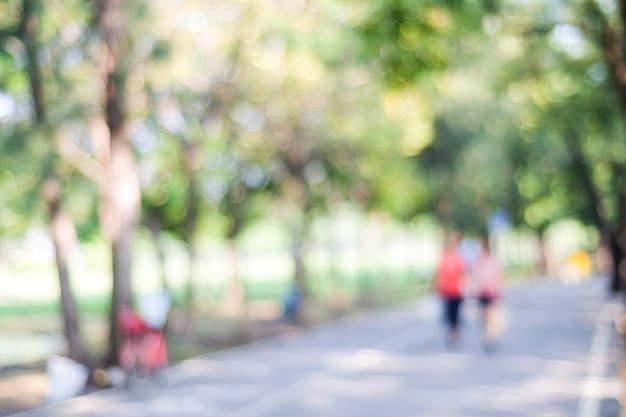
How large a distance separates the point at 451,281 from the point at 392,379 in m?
4.27

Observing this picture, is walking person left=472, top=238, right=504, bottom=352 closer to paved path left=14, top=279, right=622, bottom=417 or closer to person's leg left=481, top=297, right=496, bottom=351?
person's leg left=481, top=297, right=496, bottom=351

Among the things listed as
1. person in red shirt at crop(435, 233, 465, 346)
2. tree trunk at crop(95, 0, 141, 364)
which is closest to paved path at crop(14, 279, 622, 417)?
person in red shirt at crop(435, 233, 465, 346)

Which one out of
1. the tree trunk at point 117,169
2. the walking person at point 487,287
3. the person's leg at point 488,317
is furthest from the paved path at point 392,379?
the tree trunk at point 117,169

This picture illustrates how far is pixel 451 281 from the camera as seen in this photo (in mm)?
17812

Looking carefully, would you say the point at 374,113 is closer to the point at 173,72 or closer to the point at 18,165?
the point at 173,72

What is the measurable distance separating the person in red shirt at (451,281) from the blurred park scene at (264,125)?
2.93m

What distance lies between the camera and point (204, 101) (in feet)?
72.9

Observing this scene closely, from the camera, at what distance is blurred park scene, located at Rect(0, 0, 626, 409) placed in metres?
14.4

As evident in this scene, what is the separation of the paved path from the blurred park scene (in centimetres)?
167

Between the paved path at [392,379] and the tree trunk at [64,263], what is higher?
the tree trunk at [64,263]

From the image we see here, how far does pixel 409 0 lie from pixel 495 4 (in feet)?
8.95

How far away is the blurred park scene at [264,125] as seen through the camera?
14.4 metres

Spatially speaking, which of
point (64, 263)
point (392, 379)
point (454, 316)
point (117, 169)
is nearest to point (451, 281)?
point (454, 316)

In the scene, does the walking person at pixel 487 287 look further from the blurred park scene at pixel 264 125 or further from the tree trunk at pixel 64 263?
the tree trunk at pixel 64 263
